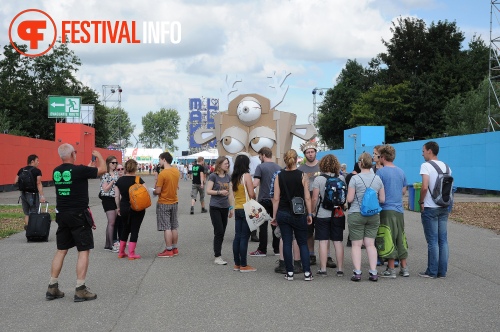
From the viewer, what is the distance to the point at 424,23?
59.4m

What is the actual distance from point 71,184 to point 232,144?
8863mm

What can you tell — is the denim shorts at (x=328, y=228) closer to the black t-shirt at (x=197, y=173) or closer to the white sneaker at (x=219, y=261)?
the white sneaker at (x=219, y=261)

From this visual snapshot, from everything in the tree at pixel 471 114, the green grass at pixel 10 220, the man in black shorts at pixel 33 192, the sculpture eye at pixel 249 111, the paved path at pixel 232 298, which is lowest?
the paved path at pixel 232 298

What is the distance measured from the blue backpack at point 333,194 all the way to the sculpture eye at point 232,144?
7413 mm

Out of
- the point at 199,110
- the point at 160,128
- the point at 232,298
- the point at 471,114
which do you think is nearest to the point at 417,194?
the point at 232,298

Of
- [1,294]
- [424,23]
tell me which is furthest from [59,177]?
[424,23]

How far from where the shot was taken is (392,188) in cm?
849

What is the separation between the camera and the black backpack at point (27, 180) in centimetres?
1228

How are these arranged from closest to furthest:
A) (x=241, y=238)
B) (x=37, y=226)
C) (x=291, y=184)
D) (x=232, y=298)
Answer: (x=232, y=298) → (x=291, y=184) → (x=241, y=238) → (x=37, y=226)

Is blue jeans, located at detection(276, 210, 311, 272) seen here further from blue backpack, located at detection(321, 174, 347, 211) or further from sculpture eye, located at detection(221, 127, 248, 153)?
sculpture eye, located at detection(221, 127, 248, 153)

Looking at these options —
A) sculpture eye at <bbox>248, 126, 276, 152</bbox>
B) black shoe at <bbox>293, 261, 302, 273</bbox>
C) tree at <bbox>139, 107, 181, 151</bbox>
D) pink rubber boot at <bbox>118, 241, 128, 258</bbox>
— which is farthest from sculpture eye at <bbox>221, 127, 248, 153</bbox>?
tree at <bbox>139, 107, 181, 151</bbox>

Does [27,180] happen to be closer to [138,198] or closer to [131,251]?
[131,251]

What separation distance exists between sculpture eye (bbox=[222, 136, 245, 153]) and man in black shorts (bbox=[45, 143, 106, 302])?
8.67 metres

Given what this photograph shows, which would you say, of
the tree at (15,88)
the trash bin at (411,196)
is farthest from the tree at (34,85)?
the trash bin at (411,196)
